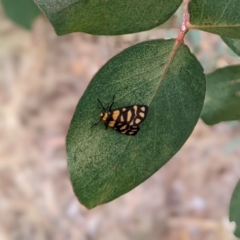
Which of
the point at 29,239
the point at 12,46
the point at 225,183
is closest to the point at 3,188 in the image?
the point at 29,239

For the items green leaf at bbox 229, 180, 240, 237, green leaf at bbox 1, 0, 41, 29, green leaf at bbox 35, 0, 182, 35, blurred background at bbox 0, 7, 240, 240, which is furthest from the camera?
blurred background at bbox 0, 7, 240, 240

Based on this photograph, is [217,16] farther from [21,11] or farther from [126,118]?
[21,11]

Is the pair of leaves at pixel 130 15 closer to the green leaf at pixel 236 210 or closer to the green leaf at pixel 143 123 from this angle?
the green leaf at pixel 143 123

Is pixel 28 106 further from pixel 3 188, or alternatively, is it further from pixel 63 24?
pixel 63 24

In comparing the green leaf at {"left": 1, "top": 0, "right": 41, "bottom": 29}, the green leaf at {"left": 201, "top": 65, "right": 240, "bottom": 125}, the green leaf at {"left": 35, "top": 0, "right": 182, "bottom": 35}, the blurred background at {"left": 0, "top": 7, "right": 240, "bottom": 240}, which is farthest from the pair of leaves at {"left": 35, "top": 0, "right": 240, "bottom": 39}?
the blurred background at {"left": 0, "top": 7, "right": 240, "bottom": 240}

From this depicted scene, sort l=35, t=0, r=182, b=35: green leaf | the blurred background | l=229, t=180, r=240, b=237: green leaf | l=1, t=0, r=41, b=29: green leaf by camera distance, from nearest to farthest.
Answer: l=35, t=0, r=182, b=35: green leaf < l=229, t=180, r=240, b=237: green leaf < l=1, t=0, r=41, b=29: green leaf < the blurred background

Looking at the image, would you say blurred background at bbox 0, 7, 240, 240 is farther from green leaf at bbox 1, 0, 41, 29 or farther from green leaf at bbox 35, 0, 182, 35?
green leaf at bbox 35, 0, 182, 35

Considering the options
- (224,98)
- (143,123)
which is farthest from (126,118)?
(224,98)

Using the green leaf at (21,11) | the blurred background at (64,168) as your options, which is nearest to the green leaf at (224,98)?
the green leaf at (21,11)
